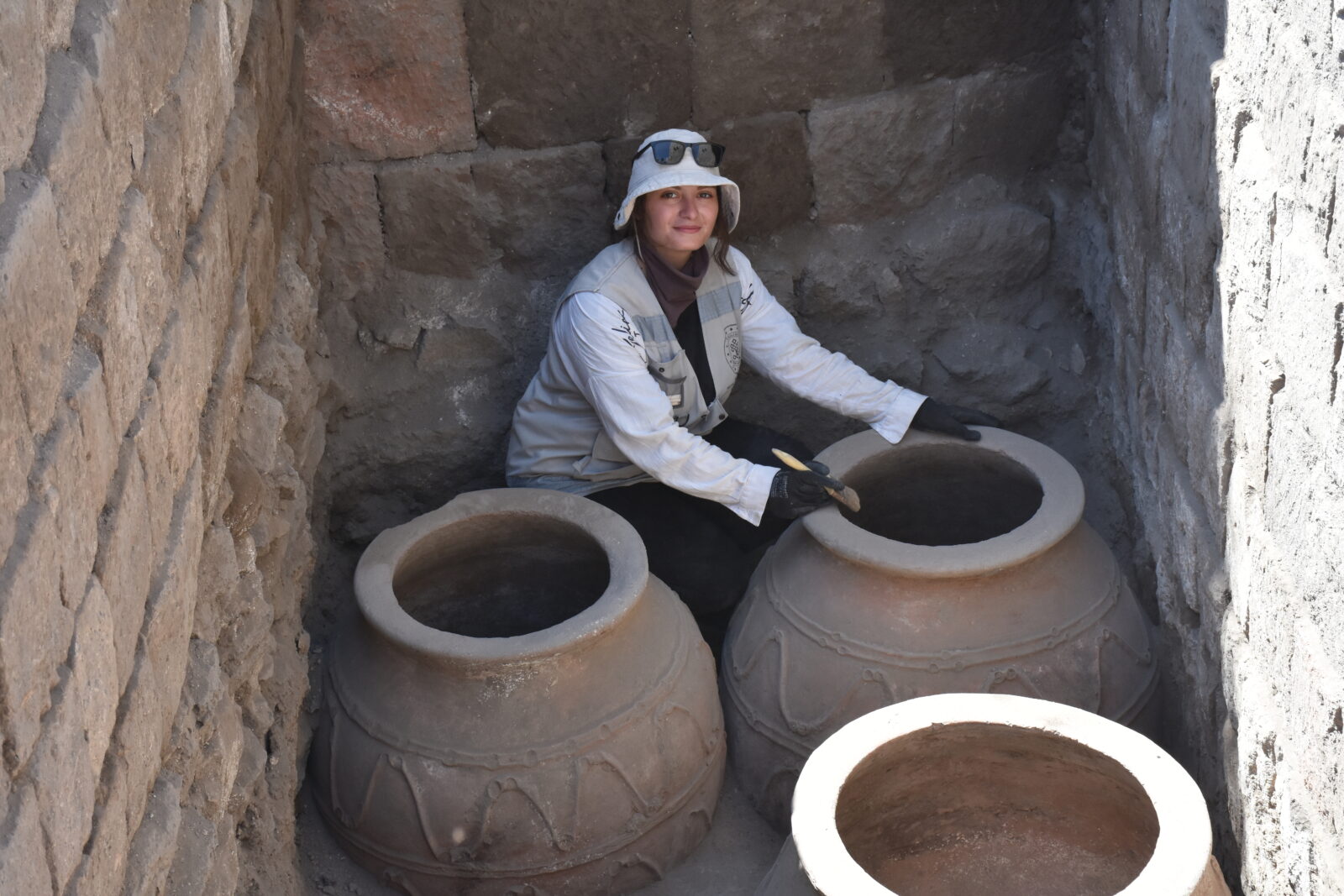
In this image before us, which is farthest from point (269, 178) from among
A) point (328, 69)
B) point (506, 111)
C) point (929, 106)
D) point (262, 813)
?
point (929, 106)

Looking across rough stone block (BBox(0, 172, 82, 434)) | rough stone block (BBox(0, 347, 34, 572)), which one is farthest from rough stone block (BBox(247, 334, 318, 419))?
rough stone block (BBox(0, 347, 34, 572))

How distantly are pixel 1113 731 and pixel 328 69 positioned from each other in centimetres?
270

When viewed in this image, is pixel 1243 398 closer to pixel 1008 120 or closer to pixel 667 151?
pixel 667 151

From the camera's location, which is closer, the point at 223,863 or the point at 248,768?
the point at 223,863

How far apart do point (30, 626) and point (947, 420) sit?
9.26 feet

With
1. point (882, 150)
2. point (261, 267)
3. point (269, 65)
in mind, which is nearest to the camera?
point (261, 267)

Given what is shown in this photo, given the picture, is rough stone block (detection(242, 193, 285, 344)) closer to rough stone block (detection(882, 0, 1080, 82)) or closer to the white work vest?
the white work vest

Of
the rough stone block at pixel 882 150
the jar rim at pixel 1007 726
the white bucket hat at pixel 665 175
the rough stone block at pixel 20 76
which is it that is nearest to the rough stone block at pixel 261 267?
the white bucket hat at pixel 665 175

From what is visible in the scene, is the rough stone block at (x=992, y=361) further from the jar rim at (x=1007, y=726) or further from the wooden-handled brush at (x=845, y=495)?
the jar rim at (x=1007, y=726)

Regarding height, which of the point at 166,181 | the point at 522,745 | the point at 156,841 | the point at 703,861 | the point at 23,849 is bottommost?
the point at 703,861

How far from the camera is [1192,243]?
306 cm

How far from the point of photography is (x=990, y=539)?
347 cm

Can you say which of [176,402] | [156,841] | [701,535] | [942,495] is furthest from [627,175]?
[156,841]

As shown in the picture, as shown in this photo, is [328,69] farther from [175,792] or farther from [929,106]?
[175,792]
